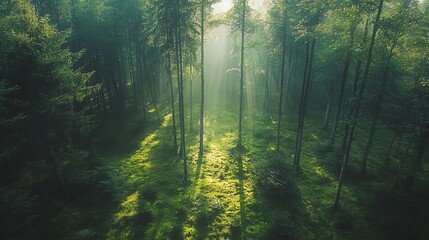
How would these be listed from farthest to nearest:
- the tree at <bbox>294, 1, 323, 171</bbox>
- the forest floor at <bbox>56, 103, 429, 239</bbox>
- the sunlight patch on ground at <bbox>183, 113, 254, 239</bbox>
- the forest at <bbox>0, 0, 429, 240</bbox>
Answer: the tree at <bbox>294, 1, 323, 171</bbox> → the sunlight patch on ground at <bbox>183, 113, 254, 239</bbox> → the forest floor at <bbox>56, 103, 429, 239</bbox> → the forest at <bbox>0, 0, 429, 240</bbox>

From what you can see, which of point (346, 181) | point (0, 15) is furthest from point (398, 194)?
point (0, 15)

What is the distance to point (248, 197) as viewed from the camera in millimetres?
17953

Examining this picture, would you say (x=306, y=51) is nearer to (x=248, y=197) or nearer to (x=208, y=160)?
(x=248, y=197)

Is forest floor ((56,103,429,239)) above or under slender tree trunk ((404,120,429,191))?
under

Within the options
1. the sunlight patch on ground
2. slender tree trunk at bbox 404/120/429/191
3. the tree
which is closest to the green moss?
the sunlight patch on ground

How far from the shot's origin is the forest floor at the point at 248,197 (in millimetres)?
14727

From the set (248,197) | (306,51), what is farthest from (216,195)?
(306,51)

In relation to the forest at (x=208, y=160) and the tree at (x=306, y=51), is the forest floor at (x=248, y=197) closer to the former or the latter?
the forest at (x=208, y=160)

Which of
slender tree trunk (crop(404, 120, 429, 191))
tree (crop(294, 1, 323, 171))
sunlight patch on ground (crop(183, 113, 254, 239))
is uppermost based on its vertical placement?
tree (crop(294, 1, 323, 171))

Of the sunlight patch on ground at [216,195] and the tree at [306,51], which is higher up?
the tree at [306,51]

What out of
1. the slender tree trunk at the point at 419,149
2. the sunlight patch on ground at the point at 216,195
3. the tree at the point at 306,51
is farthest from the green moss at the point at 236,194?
the slender tree trunk at the point at 419,149

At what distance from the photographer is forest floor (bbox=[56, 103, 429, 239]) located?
580 inches

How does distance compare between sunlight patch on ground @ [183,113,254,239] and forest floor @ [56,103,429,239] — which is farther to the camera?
sunlight patch on ground @ [183,113,254,239]

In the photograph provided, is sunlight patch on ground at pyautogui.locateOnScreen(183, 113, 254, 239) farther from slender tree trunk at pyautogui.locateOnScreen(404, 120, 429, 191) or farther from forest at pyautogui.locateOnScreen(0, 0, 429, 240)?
slender tree trunk at pyautogui.locateOnScreen(404, 120, 429, 191)
